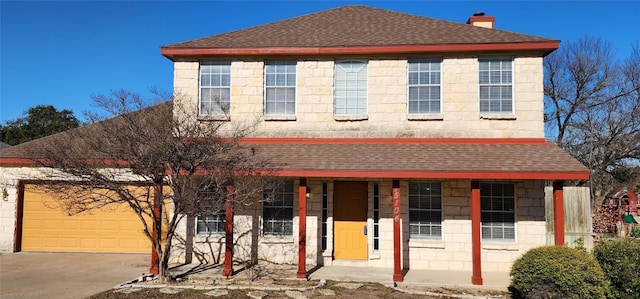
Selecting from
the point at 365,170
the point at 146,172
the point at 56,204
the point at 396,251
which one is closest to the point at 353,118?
the point at 365,170

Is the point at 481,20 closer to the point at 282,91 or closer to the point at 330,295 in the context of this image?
the point at 282,91

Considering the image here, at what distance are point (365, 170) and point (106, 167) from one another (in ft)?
18.1

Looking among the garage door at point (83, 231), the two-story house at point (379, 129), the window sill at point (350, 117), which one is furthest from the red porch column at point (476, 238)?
the garage door at point (83, 231)

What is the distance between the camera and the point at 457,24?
1241cm

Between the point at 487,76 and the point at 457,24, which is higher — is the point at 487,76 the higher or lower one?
the lower one

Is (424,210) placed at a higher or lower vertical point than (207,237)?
higher

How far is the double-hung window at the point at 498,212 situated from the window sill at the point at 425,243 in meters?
1.14

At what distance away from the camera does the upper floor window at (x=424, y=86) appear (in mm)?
11180

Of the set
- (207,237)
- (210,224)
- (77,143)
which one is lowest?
(207,237)

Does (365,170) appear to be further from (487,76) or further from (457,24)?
(457,24)

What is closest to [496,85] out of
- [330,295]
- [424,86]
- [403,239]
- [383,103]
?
[424,86]

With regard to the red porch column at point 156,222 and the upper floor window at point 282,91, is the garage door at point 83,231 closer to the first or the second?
the red porch column at point 156,222

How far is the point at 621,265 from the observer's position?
7.25 meters

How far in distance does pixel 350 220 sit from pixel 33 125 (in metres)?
36.7
